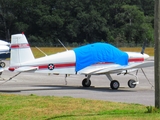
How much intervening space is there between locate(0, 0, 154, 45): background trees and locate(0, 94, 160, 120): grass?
7622 cm

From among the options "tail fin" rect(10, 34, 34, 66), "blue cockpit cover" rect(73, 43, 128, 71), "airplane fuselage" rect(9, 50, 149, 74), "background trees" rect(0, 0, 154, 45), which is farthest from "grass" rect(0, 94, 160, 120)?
"background trees" rect(0, 0, 154, 45)

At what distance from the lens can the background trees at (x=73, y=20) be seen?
299 ft

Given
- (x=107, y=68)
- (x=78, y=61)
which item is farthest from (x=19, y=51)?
(x=107, y=68)

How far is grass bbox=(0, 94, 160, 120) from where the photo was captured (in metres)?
10.9

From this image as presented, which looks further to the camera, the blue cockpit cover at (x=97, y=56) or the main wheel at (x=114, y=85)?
the blue cockpit cover at (x=97, y=56)

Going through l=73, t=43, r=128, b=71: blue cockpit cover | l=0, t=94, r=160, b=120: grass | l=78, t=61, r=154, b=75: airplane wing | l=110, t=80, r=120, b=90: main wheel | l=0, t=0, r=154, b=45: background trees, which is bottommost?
l=0, t=94, r=160, b=120: grass

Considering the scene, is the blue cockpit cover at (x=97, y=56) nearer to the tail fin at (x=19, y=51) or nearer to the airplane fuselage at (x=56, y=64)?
the airplane fuselage at (x=56, y=64)

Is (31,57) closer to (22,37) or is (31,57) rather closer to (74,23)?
(22,37)

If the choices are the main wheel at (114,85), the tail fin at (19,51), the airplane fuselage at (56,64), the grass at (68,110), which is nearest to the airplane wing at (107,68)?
the airplane fuselage at (56,64)

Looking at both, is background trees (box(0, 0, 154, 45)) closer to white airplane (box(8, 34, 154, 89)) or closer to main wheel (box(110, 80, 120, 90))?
white airplane (box(8, 34, 154, 89))

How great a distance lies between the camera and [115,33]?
298 feet

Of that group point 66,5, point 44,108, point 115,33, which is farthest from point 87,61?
point 66,5

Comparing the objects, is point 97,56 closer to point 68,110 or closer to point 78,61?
point 78,61

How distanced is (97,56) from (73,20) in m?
73.3
